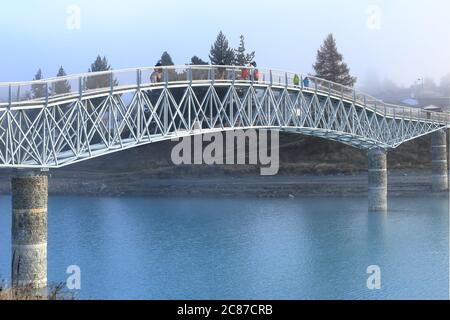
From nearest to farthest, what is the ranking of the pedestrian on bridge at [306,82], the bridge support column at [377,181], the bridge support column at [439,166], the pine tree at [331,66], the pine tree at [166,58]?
1. the pedestrian on bridge at [306,82]
2. the bridge support column at [377,181]
3. the bridge support column at [439,166]
4. the pine tree at [331,66]
5. the pine tree at [166,58]

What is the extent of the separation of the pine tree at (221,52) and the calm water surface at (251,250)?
152 feet

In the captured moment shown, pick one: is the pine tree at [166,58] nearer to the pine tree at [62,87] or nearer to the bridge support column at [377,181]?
the bridge support column at [377,181]

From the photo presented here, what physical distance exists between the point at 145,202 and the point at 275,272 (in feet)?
174

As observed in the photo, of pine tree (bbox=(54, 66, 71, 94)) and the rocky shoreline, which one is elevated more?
pine tree (bbox=(54, 66, 71, 94))

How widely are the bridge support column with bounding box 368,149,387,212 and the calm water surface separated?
158 cm

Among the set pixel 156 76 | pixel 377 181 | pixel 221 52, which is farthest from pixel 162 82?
pixel 221 52

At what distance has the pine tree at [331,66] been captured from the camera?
11506cm

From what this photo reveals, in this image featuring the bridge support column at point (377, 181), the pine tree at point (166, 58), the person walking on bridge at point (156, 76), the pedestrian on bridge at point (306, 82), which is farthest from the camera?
the pine tree at point (166, 58)

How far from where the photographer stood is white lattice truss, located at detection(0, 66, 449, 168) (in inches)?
1499

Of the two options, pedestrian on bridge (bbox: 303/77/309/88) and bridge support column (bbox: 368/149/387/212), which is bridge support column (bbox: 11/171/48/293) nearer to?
pedestrian on bridge (bbox: 303/77/309/88)

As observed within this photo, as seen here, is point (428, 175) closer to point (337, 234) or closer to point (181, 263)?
point (337, 234)

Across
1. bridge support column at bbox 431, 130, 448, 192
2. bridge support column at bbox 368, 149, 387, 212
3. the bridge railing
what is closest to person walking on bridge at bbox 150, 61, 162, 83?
the bridge railing

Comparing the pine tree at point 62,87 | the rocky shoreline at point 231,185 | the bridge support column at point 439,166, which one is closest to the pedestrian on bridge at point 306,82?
the pine tree at point 62,87
